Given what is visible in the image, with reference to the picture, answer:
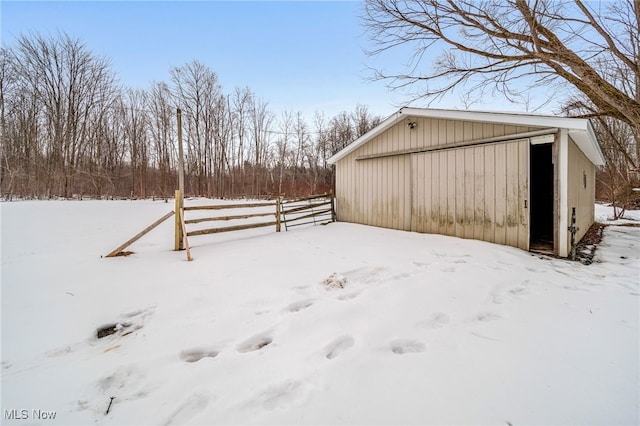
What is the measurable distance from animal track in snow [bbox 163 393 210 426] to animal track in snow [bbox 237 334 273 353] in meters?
0.51

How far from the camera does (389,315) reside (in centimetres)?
257

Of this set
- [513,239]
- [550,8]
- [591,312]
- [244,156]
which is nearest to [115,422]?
[591,312]

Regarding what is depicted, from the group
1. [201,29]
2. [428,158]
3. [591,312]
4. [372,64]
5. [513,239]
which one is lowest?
[591,312]

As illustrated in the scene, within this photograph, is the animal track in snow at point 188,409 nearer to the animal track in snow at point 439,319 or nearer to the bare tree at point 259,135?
the animal track in snow at point 439,319

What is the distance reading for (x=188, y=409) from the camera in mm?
1530

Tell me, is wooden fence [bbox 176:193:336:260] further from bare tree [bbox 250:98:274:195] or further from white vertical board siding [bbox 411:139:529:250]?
bare tree [bbox 250:98:274:195]

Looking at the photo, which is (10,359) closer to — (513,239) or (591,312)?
(591,312)

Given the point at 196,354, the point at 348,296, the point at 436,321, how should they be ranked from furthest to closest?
the point at 348,296 < the point at 436,321 < the point at 196,354

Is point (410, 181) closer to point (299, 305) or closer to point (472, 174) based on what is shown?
point (472, 174)

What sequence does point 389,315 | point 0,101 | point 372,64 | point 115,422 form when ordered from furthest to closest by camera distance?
point 0,101
point 372,64
point 389,315
point 115,422

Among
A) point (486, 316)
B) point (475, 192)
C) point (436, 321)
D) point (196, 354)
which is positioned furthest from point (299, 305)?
point (475, 192)

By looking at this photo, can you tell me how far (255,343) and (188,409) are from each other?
714 millimetres

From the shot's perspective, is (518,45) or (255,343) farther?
(518,45)

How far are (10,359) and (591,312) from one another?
535 centimetres
